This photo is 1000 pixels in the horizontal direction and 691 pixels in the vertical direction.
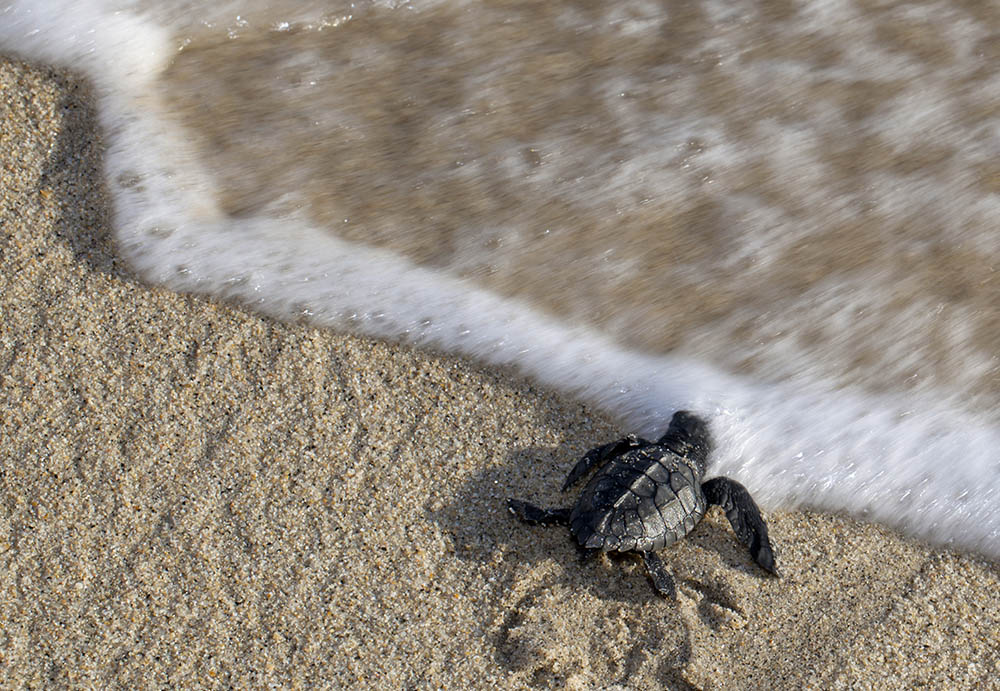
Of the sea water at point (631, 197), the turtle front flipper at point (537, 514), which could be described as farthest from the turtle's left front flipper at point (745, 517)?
the turtle front flipper at point (537, 514)

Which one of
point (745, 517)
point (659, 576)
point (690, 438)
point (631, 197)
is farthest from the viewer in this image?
point (631, 197)

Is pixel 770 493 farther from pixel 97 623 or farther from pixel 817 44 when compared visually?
pixel 817 44

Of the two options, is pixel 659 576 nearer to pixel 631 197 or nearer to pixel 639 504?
pixel 639 504

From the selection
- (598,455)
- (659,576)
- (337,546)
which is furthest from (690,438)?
(337,546)

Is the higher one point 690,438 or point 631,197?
point 631,197

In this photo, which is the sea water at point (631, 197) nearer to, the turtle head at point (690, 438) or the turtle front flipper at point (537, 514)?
the turtle head at point (690, 438)

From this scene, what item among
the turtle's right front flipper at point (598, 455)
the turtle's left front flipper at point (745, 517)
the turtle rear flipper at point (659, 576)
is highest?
the turtle's right front flipper at point (598, 455)

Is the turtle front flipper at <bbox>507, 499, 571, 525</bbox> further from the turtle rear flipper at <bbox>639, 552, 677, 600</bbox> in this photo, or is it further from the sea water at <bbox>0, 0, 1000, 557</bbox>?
the sea water at <bbox>0, 0, 1000, 557</bbox>

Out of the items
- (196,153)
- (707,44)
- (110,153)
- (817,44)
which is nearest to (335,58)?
(196,153)
